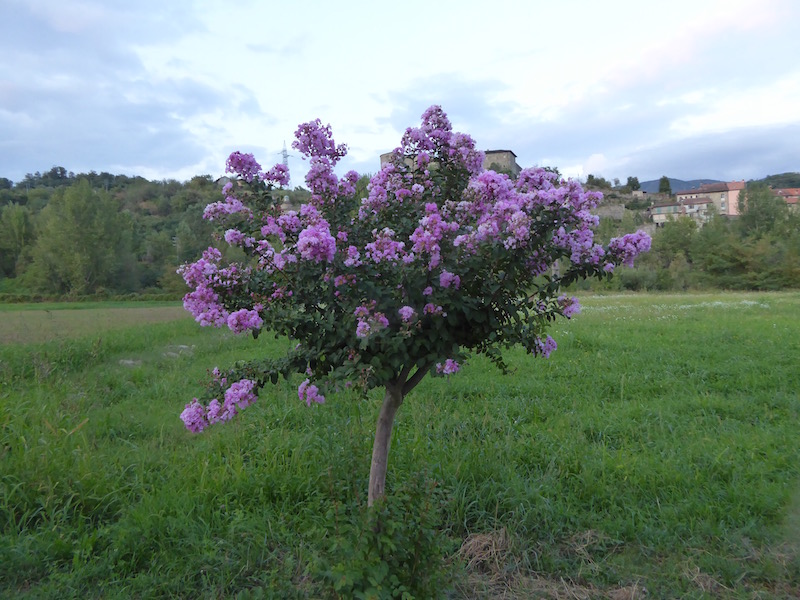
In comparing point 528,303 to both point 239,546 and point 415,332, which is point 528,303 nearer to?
point 415,332

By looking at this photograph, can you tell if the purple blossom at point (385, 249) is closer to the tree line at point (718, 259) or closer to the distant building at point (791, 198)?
the tree line at point (718, 259)

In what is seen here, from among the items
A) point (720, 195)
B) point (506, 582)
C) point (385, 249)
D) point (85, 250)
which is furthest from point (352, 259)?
point (720, 195)

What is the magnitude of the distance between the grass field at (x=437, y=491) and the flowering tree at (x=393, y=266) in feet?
2.50

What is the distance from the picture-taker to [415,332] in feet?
8.16

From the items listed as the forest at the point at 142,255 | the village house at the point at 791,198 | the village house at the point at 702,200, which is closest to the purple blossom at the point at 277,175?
the forest at the point at 142,255

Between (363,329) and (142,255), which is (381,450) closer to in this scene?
(363,329)

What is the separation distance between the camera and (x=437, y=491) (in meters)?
3.57

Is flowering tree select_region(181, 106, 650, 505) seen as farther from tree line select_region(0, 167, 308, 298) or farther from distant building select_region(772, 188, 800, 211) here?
distant building select_region(772, 188, 800, 211)

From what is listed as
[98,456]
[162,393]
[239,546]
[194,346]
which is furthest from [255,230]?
[194,346]

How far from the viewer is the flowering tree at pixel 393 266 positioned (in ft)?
7.83

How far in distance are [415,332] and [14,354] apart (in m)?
9.30

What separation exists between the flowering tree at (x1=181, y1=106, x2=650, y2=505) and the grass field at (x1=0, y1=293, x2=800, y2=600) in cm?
76

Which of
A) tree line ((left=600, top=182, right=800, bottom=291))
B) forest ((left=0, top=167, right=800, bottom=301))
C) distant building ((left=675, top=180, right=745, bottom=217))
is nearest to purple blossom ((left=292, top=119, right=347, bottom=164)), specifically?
forest ((left=0, top=167, right=800, bottom=301))

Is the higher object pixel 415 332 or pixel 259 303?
pixel 259 303
